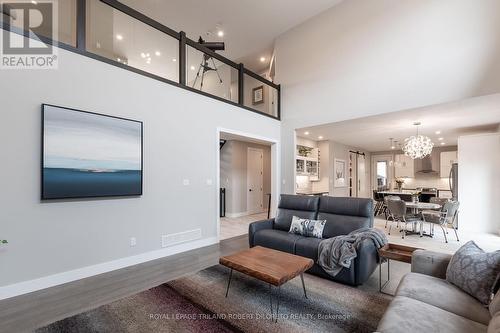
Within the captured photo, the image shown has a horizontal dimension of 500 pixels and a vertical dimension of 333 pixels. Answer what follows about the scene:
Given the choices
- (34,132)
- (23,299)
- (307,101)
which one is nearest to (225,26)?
(307,101)

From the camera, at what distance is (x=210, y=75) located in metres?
6.05

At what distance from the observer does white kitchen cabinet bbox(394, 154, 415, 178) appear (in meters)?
10.2

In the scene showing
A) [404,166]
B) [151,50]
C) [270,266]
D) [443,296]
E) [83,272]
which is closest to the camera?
[443,296]

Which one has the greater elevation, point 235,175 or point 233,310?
point 235,175

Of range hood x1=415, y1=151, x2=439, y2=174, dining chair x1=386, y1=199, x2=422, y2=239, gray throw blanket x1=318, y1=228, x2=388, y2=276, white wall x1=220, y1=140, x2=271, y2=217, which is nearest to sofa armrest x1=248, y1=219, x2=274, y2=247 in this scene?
gray throw blanket x1=318, y1=228, x2=388, y2=276

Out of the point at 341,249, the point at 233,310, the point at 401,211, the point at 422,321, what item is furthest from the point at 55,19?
the point at 401,211

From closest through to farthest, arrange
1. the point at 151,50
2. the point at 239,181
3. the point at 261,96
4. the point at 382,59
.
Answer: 1. the point at 382,59
2. the point at 151,50
3. the point at 261,96
4. the point at 239,181

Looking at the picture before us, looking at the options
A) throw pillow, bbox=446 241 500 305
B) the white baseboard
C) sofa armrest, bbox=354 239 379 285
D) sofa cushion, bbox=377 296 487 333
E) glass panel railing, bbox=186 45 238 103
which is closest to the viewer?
sofa cushion, bbox=377 296 487 333

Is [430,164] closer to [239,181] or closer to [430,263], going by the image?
[239,181]

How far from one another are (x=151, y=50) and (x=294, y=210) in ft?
16.9

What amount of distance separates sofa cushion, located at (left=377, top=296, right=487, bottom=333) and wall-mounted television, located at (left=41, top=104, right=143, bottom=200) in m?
3.30

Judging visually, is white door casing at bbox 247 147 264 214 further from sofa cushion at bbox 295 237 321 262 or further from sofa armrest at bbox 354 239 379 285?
sofa armrest at bbox 354 239 379 285

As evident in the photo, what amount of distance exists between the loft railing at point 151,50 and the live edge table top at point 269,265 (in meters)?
3.11

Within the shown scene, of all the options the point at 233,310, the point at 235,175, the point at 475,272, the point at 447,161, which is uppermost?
the point at 447,161
